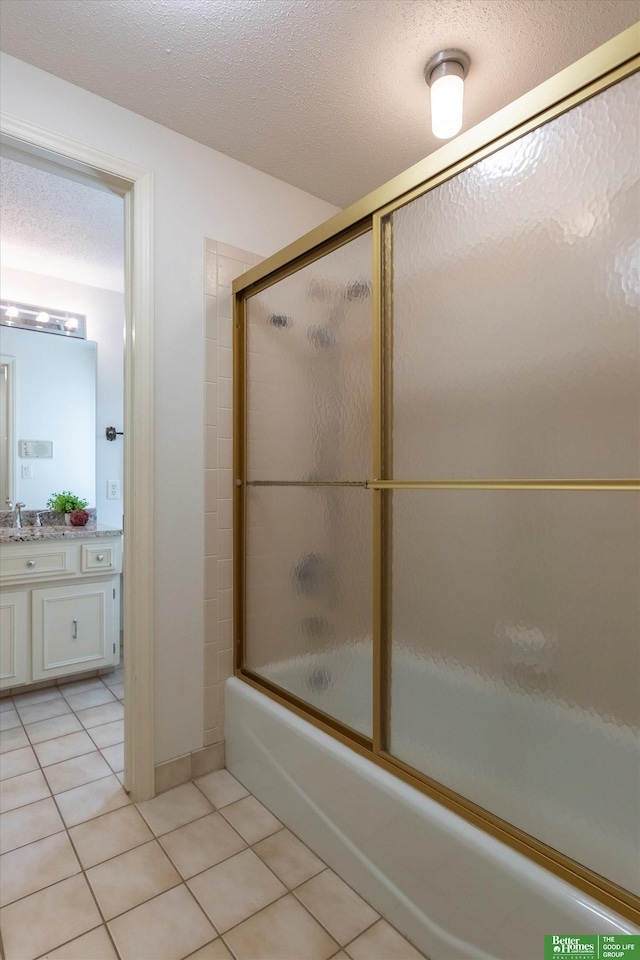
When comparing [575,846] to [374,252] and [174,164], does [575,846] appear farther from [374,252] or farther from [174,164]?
[174,164]

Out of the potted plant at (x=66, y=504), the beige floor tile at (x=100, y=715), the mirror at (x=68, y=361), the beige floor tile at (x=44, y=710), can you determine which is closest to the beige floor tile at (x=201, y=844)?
the beige floor tile at (x=100, y=715)

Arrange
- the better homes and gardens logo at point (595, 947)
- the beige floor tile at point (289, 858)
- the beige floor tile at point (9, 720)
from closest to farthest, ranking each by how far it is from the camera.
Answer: the better homes and gardens logo at point (595, 947) < the beige floor tile at point (289, 858) < the beige floor tile at point (9, 720)

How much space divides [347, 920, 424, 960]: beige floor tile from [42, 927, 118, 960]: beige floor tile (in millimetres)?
577

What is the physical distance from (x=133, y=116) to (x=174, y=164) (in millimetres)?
188

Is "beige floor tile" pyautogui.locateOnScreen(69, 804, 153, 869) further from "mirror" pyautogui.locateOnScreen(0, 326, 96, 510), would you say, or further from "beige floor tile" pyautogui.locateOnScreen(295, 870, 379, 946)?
"mirror" pyautogui.locateOnScreen(0, 326, 96, 510)

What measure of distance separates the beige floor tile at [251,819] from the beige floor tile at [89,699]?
3.80 ft

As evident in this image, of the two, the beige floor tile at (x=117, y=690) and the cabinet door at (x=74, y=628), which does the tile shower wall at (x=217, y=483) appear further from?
the cabinet door at (x=74, y=628)

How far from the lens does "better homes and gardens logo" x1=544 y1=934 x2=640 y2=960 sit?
89cm

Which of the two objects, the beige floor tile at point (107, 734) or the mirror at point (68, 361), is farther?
the mirror at point (68, 361)

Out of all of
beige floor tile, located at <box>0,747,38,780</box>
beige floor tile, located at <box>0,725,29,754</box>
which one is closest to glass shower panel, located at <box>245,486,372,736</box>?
beige floor tile, located at <box>0,747,38,780</box>

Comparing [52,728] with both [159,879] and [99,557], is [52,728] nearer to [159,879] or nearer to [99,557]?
[99,557]

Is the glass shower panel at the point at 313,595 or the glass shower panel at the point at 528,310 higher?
the glass shower panel at the point at 528,310

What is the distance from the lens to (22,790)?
1877mm

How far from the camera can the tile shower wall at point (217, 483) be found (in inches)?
78.5
